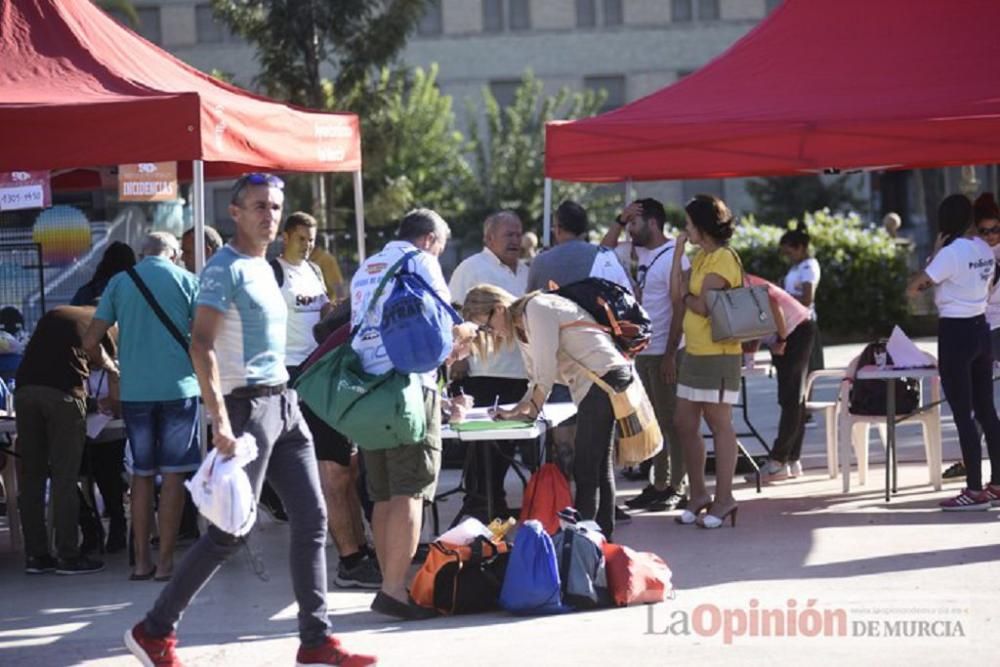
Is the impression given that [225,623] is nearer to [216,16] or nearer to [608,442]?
[608,442]

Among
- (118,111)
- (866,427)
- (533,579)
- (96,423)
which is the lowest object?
(533,579)

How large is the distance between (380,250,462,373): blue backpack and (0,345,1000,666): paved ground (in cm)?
121

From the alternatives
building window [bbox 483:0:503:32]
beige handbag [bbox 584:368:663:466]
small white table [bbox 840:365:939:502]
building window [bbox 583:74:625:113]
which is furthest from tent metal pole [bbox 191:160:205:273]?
building window [bbox 483:0:503:32]

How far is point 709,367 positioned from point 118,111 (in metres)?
3.59

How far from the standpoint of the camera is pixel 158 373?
27.8 feet

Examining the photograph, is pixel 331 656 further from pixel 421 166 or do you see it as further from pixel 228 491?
pixel 421 166

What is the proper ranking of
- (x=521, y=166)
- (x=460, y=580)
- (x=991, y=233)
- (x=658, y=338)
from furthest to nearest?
1. (x=521, y=166)
2. (x=991, y=233)
3. (x=658, y=338)
4. (x=460, y=580)

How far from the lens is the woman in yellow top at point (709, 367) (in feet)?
30.5

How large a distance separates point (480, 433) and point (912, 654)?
106 inches

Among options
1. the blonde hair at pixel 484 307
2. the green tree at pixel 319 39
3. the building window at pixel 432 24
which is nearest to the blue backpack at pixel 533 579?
the blonde hair at pixel 484 307

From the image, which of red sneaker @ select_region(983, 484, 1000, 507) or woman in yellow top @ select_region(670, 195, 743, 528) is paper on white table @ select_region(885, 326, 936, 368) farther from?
woman in yellow top @ select_region(670, 195, 743, 528)

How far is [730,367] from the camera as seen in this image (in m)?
9.33
